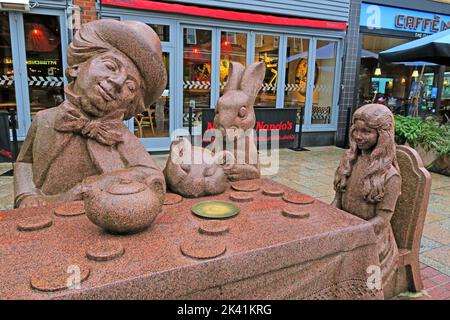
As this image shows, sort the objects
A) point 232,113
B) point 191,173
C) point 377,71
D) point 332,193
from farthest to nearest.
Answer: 1. point 377,71
2. point 332,193
3. point 232,113
4. point 191,173

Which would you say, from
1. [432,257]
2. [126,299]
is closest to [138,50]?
[126,299]

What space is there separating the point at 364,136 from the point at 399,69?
35.5ft

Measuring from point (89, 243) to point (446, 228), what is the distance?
397 centimetres

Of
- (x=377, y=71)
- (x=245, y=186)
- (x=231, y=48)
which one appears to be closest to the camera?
(x=245, y=186)

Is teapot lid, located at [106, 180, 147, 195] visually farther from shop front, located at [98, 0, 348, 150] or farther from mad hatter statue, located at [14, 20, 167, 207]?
shop front, located at [98, 0, 348, 150]

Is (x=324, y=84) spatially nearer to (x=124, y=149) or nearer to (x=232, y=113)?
(x=232, y=113)

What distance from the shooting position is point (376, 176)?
2.31m

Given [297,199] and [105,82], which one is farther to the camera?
[297,199]

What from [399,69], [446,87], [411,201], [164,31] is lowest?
[411,201]

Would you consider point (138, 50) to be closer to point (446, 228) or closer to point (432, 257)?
point (432, 257)

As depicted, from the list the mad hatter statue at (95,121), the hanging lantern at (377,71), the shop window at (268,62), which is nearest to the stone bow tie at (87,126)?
the mad hatter statue at (95,121)

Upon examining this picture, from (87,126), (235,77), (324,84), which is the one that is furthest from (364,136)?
(324,84)

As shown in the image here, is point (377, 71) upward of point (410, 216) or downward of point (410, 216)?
upward

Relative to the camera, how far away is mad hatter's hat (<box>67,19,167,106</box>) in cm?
216
